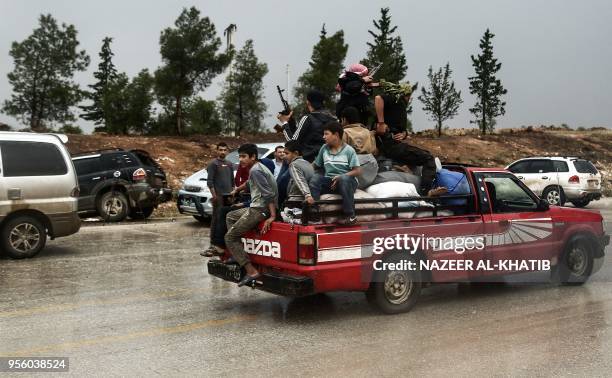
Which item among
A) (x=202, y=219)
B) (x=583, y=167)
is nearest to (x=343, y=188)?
(x=202, y=219)

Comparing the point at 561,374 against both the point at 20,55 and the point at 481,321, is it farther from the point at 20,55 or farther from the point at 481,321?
the point at 20,55

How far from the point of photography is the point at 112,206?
15.8 meters

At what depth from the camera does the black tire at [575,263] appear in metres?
8.15

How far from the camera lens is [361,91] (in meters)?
8.05

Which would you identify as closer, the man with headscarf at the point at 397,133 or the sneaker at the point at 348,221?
the sneaker at the point at 348,221

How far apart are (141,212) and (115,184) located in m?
1.23

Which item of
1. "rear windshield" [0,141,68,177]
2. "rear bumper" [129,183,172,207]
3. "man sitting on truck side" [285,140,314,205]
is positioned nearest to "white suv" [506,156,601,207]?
"rear bumper" [129,183,172,207]

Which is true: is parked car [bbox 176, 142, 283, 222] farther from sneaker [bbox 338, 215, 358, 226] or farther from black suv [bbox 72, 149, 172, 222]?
sneaker [bbox 338, 215, 358, 226]

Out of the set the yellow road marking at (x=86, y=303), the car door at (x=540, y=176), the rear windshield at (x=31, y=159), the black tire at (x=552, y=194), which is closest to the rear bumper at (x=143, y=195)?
the rear windshield at (x=31, y=159)

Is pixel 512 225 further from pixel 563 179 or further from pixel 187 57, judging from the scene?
pixel 187 57

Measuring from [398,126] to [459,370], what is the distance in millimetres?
3696

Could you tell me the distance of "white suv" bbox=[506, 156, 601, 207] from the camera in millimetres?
20672

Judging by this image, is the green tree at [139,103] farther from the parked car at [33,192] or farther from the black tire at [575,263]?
the black tire at [575,263]

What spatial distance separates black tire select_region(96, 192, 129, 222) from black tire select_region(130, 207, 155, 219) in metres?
0.41
